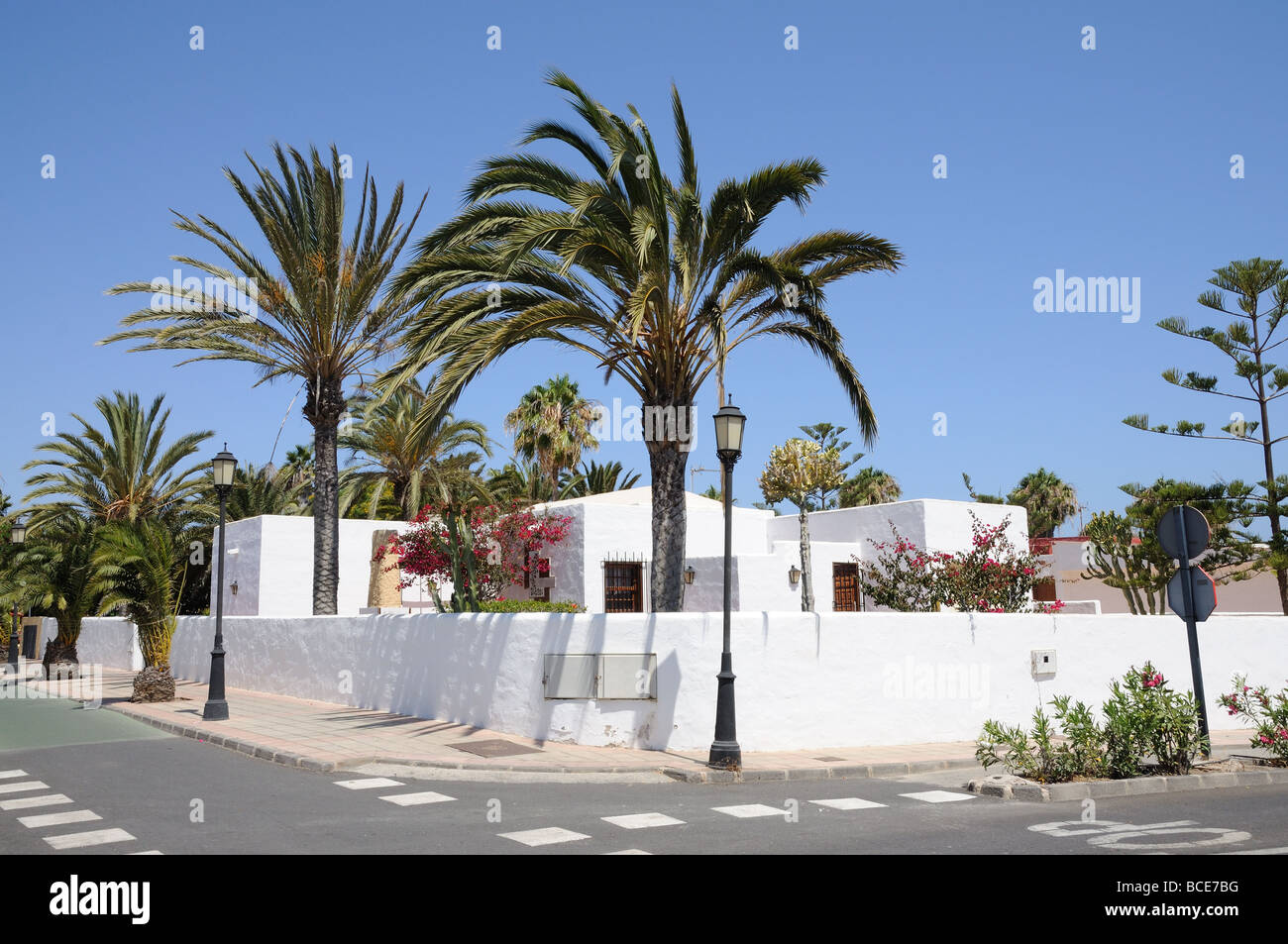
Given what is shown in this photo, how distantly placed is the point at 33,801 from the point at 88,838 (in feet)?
7.78

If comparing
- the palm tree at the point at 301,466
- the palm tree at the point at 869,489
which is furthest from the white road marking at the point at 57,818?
the palm tree at the point at 869,489

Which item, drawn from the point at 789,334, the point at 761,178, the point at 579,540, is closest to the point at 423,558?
the point at 579,540

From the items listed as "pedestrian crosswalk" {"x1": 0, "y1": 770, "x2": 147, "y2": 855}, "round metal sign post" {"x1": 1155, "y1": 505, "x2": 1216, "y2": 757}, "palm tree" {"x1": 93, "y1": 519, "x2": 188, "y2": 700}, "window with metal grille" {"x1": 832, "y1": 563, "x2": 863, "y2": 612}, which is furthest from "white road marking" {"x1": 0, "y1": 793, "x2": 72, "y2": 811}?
"window with metal grille" {"x1": 832, "y1": 563, "x2": 863, "y2": 612}

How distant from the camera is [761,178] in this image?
13414mm

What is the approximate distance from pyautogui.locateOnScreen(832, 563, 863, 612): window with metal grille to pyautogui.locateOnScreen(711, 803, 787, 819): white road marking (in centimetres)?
1602

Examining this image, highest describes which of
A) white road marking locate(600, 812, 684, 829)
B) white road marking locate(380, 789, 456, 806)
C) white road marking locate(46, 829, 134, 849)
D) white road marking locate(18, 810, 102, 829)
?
white road marking locate(46, 829, 134, 849)

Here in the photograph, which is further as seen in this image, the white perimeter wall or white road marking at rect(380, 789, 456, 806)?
the white perimeter wall

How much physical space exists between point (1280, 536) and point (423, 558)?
21.0 metres

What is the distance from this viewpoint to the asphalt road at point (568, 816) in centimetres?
759

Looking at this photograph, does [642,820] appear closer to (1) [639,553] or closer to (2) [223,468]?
(2) [223,468]

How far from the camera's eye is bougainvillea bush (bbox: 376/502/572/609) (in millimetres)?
22719

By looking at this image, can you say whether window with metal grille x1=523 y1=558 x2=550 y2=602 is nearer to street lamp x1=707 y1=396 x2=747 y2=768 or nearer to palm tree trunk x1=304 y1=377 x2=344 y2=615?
palm tree trunk x1=304 y1=377 x2=344 y2=615

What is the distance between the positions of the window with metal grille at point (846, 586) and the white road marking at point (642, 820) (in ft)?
55.1
